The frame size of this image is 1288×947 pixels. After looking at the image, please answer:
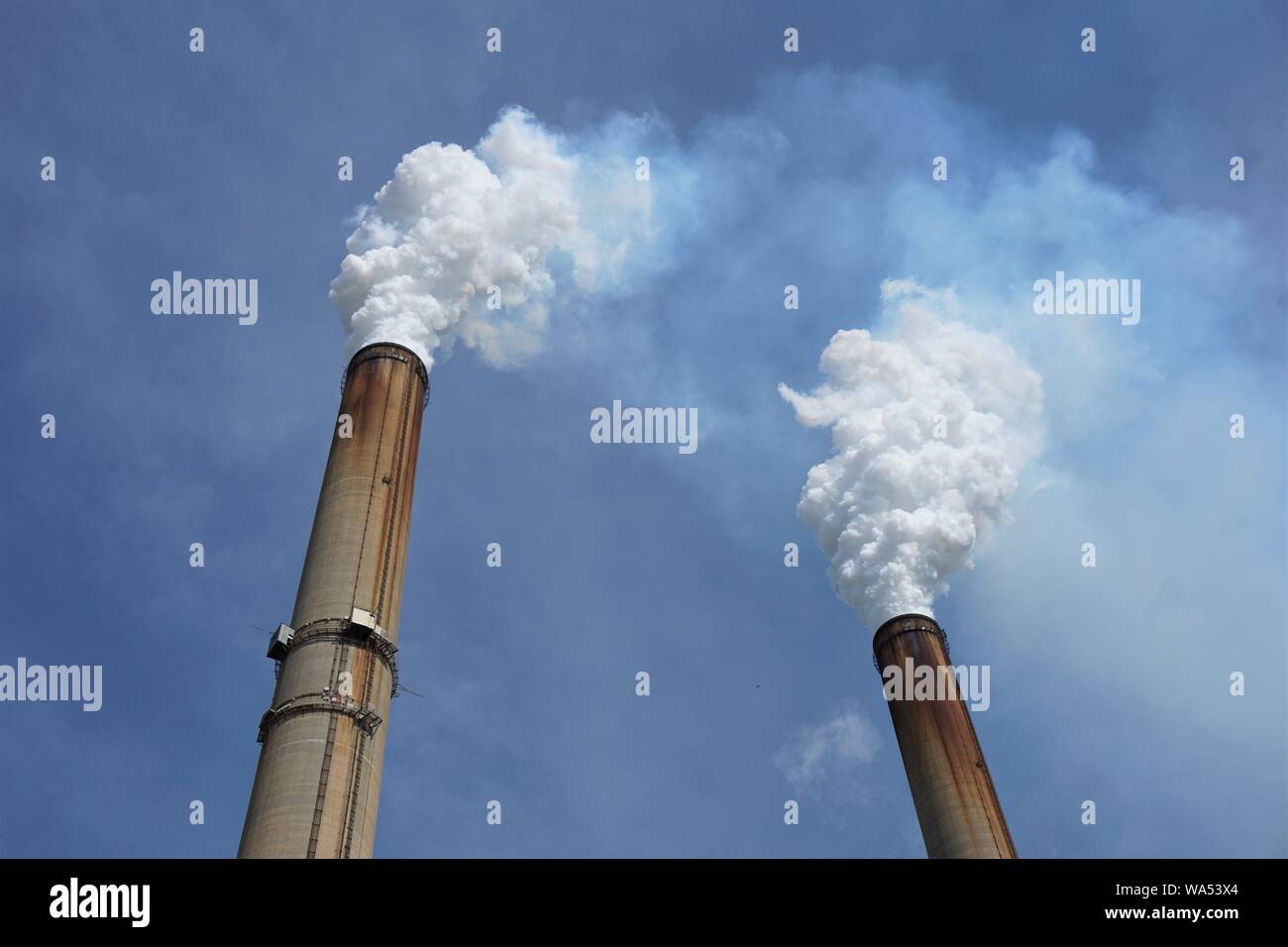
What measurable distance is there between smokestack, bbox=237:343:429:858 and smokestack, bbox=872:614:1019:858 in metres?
18.0

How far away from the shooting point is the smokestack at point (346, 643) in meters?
26.7

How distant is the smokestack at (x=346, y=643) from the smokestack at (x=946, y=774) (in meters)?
18.0

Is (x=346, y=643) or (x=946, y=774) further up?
(x=346, y=643)

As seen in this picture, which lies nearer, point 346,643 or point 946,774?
Answer: point 346,643

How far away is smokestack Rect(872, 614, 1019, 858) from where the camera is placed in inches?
1437

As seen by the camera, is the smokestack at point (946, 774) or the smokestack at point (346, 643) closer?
the smokestack at point (346, 643)

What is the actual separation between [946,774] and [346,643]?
19933mm

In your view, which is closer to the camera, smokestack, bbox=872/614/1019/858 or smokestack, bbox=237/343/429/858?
smokestack, bbox=237/343/429/858

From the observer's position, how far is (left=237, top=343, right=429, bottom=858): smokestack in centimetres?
2673

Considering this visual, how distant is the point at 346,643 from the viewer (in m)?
29.6
